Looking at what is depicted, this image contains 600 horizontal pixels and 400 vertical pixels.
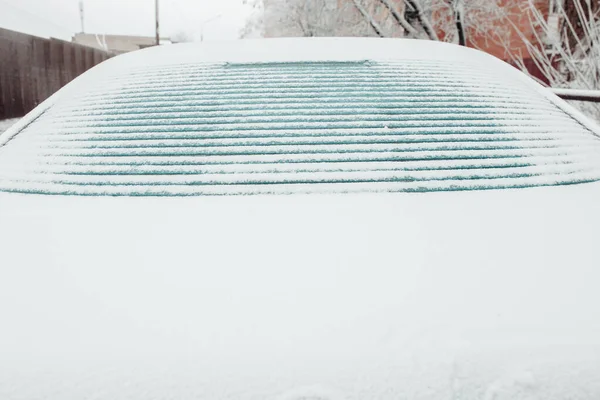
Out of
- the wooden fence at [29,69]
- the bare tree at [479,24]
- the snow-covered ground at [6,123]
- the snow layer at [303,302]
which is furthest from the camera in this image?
the wooden fence at [29,69]

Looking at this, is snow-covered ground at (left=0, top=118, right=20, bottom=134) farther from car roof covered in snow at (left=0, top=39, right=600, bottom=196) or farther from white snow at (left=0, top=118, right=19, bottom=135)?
car roof covered in snow at (left=0, top=39, right=600, bottom=196)

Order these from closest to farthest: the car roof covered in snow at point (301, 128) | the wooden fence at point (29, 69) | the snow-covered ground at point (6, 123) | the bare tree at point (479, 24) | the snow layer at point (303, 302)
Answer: the snow layer at point (303, 302)
the car roof covered in snow at point (301, 128)
the bare tree at point (479, 24)
the snow-covered ground at point (6, 123)
the wooden fence at point (29, 69)

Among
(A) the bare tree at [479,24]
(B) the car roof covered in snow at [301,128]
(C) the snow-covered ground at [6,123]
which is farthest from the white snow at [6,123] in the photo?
(B) the car roof covered in snow at [301,128]

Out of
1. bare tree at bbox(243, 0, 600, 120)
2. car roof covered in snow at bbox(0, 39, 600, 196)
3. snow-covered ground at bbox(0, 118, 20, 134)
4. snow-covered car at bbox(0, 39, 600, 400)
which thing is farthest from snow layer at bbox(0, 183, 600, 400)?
snow-covered ground at bbox(0, 118, 20, 134)

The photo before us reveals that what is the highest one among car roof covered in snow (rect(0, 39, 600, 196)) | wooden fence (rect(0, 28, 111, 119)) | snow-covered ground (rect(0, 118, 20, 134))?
wooden fence (rect(0, 28, 111, 119))

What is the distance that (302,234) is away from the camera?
0.93 m

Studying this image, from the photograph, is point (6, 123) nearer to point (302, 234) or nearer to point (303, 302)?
point (302, 234)

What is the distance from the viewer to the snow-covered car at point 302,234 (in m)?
0.63

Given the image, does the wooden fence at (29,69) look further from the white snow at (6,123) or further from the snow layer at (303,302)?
the snow layer at (303,302)

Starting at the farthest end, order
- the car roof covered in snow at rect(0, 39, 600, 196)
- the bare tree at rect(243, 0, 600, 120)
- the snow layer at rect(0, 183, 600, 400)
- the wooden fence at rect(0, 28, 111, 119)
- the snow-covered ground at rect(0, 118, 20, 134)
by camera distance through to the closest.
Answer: the wooden fence at rect(0, 28, 111, 119) → the snow-covered ground at rect(0, 118, 20, 134) → the bare tree at rect(243, 0, 600, 120) → the car roof covered in snow at rect(0, 39, 600, 196) → the snow layer at rect(0, 183, 600, 400)

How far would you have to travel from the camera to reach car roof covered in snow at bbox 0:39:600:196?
118cm

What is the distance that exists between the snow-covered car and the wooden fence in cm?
941

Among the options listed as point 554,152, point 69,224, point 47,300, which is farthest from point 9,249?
point 554,152

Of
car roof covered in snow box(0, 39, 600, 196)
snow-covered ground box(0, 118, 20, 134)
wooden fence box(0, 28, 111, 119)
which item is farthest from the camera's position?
wooden fence box(0, 28, 111, 119)
